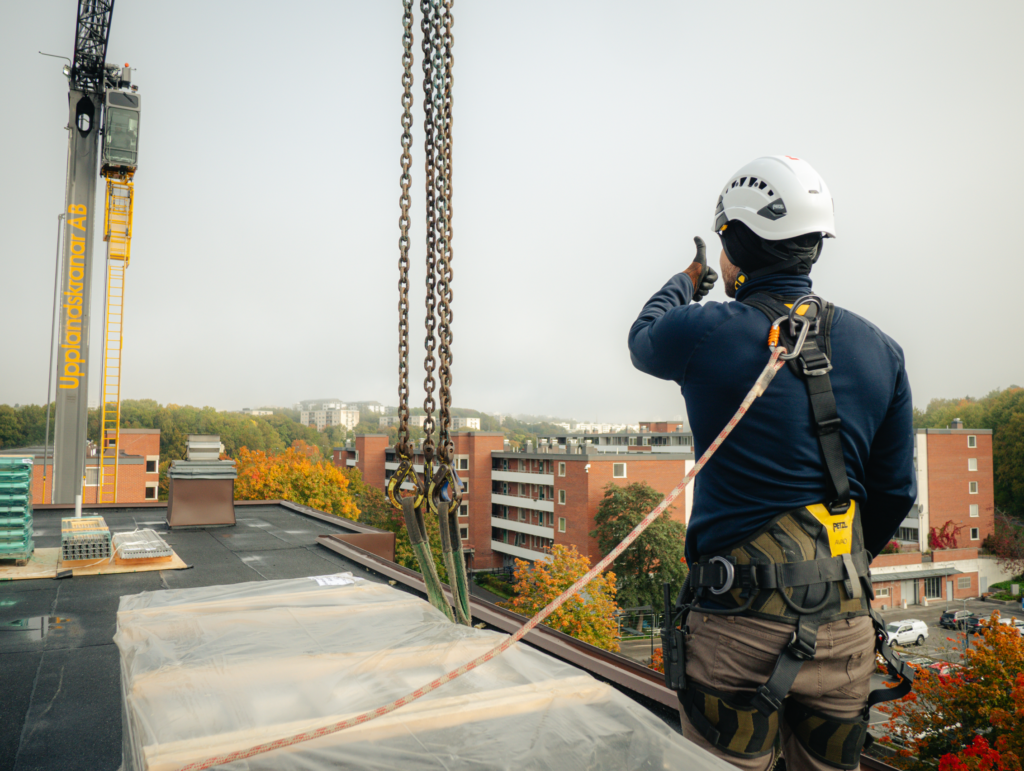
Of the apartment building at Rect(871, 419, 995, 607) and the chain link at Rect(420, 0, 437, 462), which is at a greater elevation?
the chain link at Rect(420, 0, 437, 462)

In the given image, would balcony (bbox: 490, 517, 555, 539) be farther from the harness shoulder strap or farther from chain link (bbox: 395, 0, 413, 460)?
the harness shoulder strap

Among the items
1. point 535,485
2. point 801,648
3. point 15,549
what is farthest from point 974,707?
point 535,485

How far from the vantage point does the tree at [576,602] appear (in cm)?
2717

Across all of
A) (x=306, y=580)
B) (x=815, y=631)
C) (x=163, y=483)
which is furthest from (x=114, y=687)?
(x=163, y=483)

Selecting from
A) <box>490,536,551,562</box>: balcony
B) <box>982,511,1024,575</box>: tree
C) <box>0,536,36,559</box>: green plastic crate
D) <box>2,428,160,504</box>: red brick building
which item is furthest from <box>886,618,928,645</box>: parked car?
<box>2,428,160,504</box>: red brick building

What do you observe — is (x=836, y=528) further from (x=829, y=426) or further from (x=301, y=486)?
(x=301, y=486)

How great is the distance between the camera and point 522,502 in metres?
46.8

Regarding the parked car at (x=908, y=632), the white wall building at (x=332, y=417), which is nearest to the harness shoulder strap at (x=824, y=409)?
the parked car at (x=908, y=632)

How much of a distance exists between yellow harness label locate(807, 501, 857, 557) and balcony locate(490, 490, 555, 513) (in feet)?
140

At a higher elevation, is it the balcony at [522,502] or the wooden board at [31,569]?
the wooden board at [31,569]

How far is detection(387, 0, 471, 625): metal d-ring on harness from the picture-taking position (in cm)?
261

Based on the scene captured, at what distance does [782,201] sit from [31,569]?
683cm

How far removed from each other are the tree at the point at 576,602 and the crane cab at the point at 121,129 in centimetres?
1971

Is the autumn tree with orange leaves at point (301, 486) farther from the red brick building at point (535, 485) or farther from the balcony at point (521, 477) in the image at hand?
the balcony at point (521, 477)
